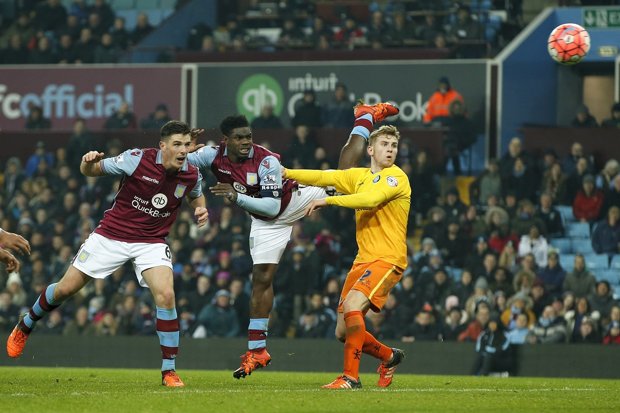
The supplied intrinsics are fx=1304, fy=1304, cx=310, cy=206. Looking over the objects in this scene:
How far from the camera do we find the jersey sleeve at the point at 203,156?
40.1ft

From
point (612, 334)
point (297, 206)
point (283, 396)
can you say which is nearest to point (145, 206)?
point (297, 206)

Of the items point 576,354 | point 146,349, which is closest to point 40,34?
point 146,349

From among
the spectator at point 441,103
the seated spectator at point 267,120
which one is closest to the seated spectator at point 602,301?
the spectator at point 441,103

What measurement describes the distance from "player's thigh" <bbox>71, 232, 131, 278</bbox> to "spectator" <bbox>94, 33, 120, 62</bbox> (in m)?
14.0

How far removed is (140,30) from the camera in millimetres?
26297

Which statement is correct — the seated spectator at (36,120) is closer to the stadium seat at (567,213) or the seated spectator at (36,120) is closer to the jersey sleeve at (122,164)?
the stadium seat at (567,213)

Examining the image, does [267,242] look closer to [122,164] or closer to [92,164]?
[122,164]

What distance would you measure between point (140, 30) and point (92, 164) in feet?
50.5

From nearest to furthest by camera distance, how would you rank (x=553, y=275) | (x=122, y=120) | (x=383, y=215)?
(x=383, y=215), (x=553, y=275), (x=122, y=120)

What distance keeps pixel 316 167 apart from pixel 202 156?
910 cm

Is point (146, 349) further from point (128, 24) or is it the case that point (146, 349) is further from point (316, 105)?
point (128, 24)

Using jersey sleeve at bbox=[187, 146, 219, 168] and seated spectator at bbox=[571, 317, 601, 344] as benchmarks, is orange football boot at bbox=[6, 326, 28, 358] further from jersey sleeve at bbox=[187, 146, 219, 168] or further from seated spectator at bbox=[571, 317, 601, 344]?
seated spectator at bbox=[571, 317, 601, 344]

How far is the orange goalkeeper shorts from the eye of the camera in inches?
442

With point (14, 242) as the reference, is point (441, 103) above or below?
above
